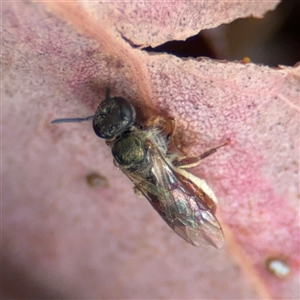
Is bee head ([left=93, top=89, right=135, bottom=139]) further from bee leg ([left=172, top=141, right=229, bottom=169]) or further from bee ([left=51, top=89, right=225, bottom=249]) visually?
bee leg ([left=172, top=141, right=229, bottom=169])

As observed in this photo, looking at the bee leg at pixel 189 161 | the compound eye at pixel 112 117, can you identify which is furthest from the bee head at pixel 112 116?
the bee leg at pixel 189 161

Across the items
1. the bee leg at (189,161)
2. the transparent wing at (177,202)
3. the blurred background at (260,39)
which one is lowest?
the transparent wing at (177,202)

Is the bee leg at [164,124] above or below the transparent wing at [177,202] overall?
above

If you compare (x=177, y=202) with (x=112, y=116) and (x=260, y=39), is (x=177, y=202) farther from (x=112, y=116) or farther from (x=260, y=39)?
(x=260, y=39)

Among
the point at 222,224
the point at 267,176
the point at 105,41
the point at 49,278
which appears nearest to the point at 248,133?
the point at 267,176

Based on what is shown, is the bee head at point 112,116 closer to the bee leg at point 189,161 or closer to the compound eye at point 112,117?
the compound eye at point 112,117

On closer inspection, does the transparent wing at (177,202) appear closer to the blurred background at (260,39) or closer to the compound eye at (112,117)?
the compound eye at (112,117)

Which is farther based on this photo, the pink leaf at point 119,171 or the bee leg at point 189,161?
the bee leg at point 189,161
